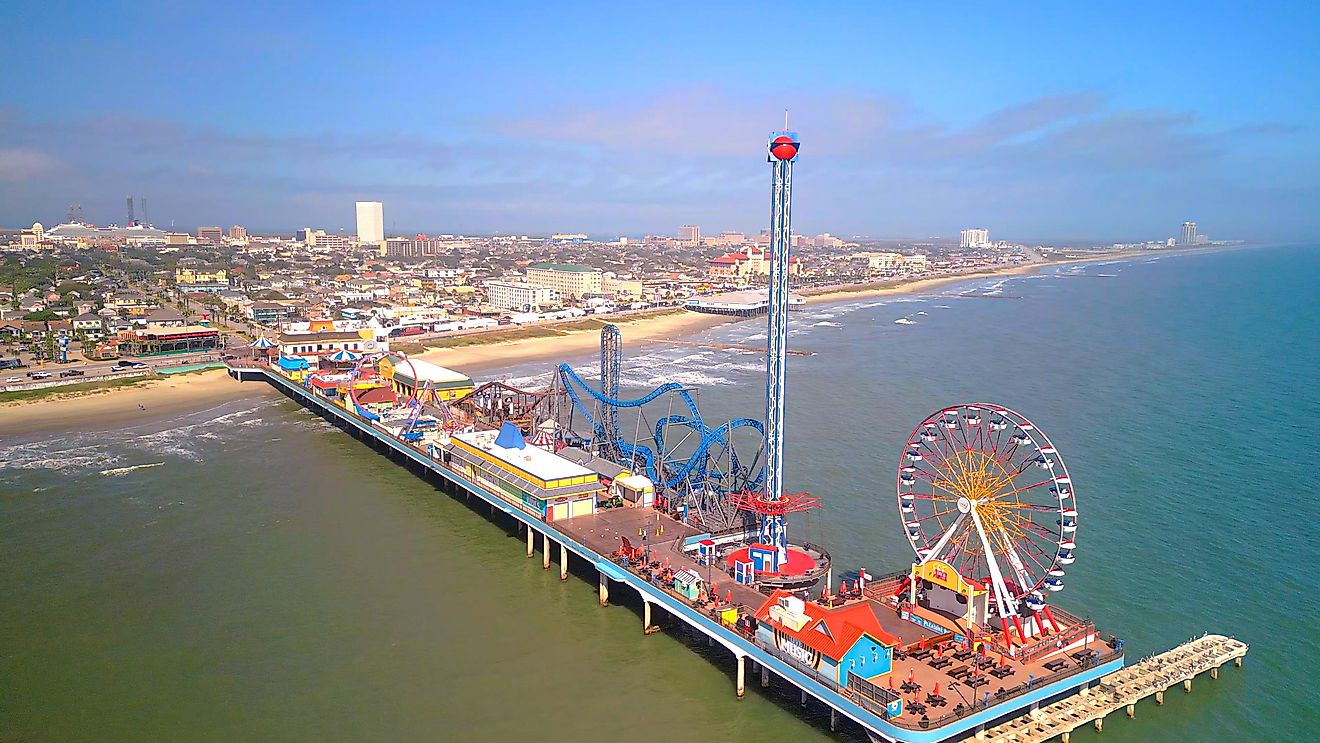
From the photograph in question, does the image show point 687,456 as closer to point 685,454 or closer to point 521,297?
point 685,454

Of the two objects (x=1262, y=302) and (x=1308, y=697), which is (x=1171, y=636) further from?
(x=1262, y=302)

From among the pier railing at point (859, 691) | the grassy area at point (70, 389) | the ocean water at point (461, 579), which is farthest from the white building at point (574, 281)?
the pier railing at point (859, 691)

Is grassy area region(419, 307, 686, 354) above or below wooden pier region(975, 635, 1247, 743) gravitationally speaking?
above

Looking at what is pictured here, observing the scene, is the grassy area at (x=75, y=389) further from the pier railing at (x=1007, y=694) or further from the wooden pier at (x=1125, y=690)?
the wooden pier at (x=1125, y=690)

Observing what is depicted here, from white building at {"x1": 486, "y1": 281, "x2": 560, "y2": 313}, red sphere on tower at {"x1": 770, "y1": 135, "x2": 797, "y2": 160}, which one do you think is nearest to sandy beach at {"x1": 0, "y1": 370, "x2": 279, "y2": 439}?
red sphere on tower at {"x1": 770, "y1": 135, "x2": 797, "y2": 160}

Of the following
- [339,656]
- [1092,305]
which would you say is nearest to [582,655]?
[339,656]

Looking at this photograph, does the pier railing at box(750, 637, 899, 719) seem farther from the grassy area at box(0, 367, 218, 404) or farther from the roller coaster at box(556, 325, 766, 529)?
the grassy area at box(0, 367, 218, 404)

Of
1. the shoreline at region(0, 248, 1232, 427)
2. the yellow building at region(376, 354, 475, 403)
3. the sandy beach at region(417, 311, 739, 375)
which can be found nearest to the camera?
the yellow building at region(376, 354, 475, 403)
